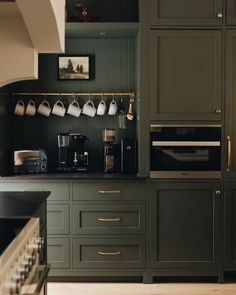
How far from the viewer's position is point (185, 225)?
4.19 metres

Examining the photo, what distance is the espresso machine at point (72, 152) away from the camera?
174 inches

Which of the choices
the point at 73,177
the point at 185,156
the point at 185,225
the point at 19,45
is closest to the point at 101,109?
the point at 73,177

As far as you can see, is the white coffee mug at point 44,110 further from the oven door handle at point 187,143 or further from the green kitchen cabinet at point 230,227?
the green kitchen cabinet at point 230,227

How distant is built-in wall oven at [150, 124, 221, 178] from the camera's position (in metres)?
4.16

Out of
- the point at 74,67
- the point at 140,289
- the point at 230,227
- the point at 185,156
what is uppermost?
the point at 74,67

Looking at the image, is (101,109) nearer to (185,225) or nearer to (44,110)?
(44,110)

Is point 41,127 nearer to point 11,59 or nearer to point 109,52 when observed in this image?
point 109,52

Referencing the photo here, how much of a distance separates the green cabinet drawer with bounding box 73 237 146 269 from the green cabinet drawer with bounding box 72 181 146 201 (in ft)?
1.07

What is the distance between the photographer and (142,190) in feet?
13.6

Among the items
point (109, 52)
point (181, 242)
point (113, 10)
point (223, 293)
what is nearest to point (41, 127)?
point (109, 52)

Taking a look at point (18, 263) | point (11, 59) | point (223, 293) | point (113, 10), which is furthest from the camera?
point (113, 10)

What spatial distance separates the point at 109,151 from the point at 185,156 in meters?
0.63

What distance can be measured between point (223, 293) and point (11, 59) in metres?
2.46

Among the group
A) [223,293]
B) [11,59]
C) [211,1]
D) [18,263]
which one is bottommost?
[223,293]
